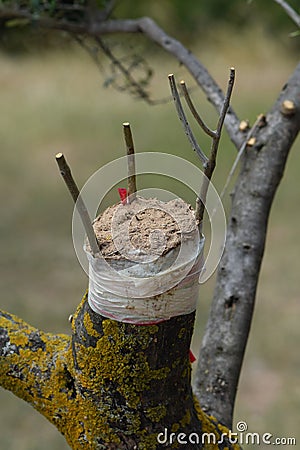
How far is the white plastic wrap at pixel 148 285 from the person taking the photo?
693 millimetres

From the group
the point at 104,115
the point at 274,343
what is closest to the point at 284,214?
the point at 274,343

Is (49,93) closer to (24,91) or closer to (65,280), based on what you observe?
(24,91)

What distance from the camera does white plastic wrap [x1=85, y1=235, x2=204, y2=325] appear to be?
0.69m

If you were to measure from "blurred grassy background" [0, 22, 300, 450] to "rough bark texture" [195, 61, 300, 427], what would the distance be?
50 cm

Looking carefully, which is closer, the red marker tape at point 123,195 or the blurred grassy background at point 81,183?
the red marker tape at point 123,195

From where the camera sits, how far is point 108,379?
0.76m

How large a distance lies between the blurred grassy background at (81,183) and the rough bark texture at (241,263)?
50 centimetres

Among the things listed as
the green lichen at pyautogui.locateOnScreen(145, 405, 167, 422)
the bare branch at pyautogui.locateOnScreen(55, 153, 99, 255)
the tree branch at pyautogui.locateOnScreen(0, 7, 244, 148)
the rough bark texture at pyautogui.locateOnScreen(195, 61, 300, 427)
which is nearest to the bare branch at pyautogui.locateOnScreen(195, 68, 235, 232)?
the bare branch at pyautogui.locateOnScreen(55, 153, 99, 255)

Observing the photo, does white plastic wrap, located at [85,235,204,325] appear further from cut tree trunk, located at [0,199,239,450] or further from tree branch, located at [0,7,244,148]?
tree branch, located at [0,7,244,148]

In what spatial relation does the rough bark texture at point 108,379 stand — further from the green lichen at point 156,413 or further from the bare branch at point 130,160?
the bare branch at point 130,160

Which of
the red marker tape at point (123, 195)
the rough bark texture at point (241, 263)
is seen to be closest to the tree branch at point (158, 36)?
the rough bark texture at point (241, 263)

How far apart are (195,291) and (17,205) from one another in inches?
164

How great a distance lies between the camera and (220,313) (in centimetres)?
113

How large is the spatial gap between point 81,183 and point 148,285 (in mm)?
4203
